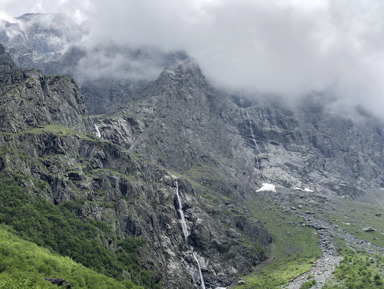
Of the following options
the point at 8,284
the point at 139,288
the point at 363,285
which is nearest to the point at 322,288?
the point at 363,285

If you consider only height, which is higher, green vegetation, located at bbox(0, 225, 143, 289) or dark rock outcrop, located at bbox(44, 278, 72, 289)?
green vegetation, located at bbox(0, 225, 143, 289)

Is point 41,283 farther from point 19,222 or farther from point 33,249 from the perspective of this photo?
point 19,222

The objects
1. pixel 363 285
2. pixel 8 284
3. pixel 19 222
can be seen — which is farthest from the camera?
pixel 19 222

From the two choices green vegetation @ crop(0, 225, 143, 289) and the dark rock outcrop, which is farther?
the dark rock outcrop

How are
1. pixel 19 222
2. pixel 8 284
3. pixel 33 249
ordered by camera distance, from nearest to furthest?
1. pixel 8 284
2. pixel 33 249
3. pixel 19 222

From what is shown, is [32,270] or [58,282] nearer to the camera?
[58,282]

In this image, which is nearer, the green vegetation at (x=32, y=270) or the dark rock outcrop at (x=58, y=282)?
the green vegetation at (x=32, y=270)

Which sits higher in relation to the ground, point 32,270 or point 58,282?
point 32,270

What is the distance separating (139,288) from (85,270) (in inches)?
1079

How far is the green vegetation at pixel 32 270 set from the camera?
126000mm

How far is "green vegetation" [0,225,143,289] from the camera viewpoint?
12600cm

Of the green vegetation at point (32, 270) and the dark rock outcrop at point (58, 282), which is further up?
the green vegetation at point (32, 270)

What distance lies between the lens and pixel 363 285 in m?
185

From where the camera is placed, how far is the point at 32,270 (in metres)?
143
